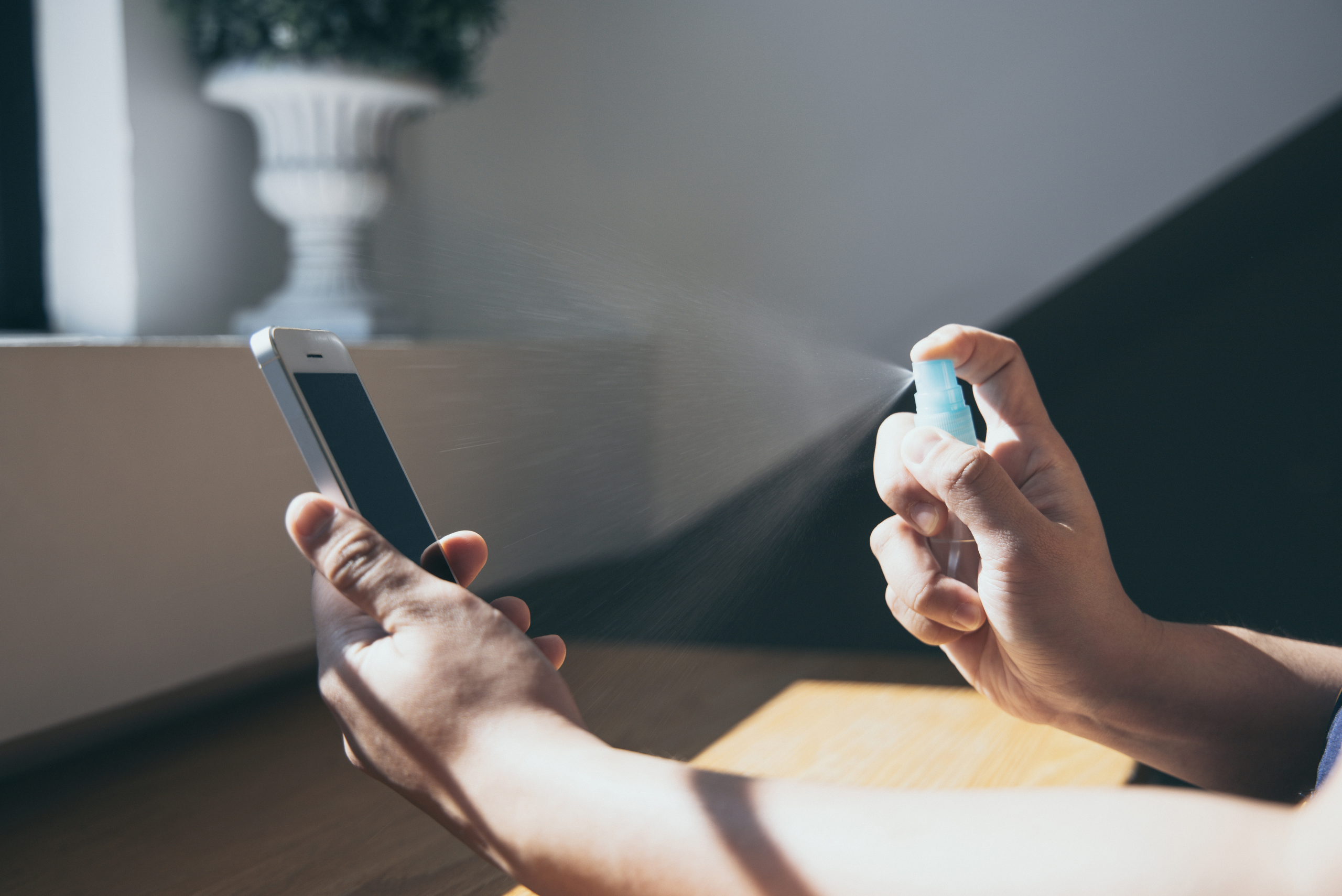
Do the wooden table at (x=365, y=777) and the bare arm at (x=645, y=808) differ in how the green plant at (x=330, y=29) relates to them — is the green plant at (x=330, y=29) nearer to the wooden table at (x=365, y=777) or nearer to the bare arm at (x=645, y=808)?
the wooden table at (x=365, y=777)

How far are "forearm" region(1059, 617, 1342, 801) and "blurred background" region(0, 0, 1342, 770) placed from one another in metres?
0.53

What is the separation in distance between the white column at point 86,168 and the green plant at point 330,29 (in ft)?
0.36

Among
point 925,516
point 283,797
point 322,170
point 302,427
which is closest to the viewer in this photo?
point 302,427

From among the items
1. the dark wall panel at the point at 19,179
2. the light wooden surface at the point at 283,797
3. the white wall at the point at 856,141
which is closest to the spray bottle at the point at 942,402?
the light wooden surface at the point at 283,797

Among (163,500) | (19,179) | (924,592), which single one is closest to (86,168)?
(19,179)

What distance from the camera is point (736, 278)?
1.94 meters

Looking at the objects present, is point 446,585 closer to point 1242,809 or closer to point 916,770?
point 1242,809

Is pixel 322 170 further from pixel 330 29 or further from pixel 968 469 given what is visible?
pixel 968 469

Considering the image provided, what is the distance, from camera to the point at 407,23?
1256mm

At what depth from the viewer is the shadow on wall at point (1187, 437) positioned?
1.50 m

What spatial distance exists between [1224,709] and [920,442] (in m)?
0.25

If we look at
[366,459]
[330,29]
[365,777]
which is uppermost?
[330,29]

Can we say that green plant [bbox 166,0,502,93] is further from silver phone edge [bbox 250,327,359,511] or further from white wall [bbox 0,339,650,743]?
silver phone edge [bbox 250,327,359,511]

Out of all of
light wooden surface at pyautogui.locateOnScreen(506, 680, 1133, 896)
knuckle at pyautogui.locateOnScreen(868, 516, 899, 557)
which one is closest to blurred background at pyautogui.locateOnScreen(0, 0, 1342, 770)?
light wooden surface at pyautogui.locateOnScreen(506, 680, 1133, 896)
